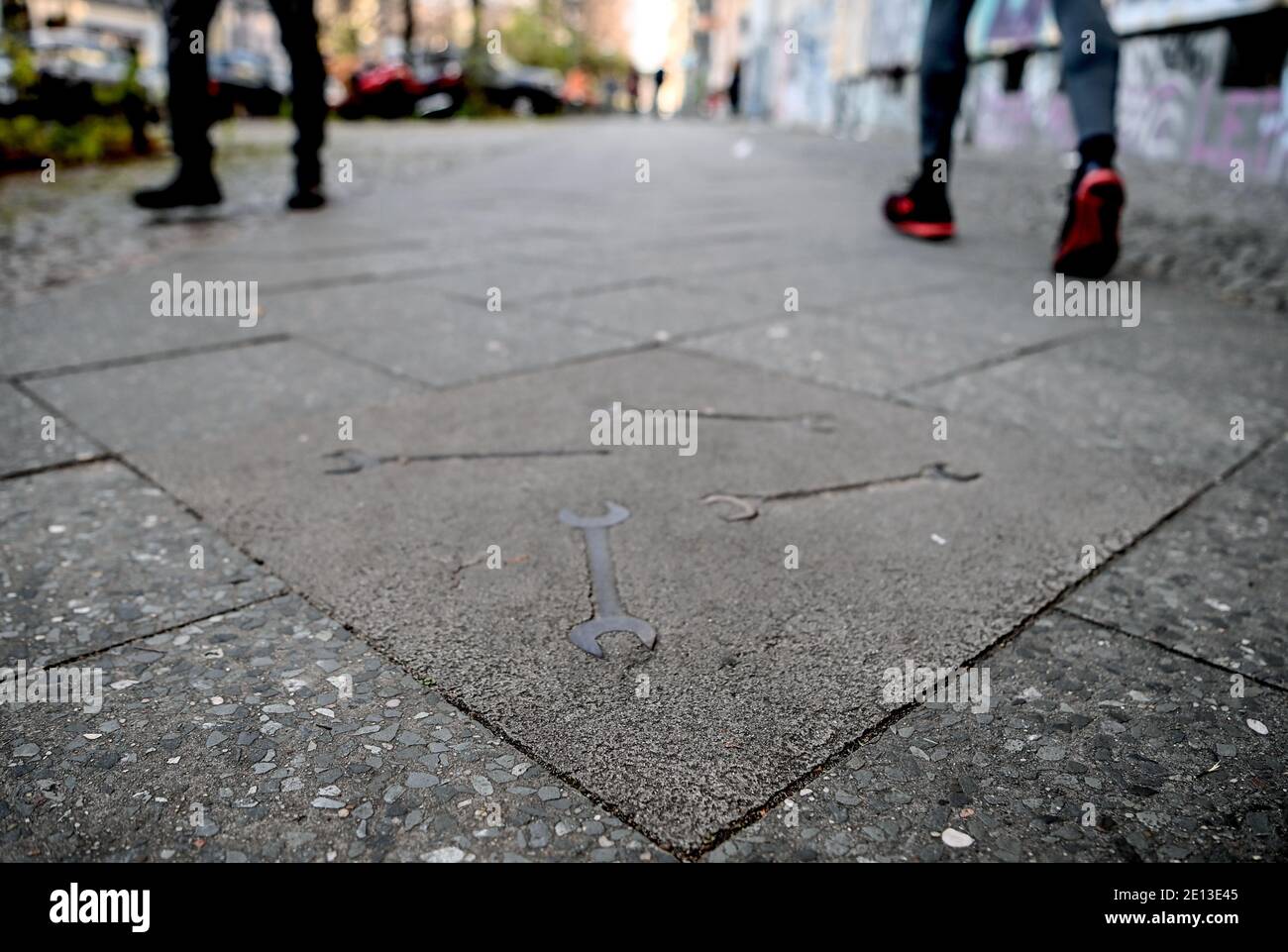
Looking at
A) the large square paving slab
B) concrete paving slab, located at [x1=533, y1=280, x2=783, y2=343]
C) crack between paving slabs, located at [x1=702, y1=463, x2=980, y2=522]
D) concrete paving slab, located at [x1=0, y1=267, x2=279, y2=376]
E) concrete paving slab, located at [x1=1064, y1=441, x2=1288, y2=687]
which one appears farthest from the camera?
concrete paving slab, located at [x1=533, y1=280, x2=783, y2=343]

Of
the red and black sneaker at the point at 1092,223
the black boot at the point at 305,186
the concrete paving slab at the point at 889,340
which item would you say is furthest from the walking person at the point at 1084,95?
the black boot at the point at 305,186

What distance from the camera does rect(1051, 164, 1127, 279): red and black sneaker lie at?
Result: 4012 mm

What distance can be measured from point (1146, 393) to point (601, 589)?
199 cm

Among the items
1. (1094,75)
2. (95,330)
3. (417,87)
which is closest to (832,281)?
(1094,75)

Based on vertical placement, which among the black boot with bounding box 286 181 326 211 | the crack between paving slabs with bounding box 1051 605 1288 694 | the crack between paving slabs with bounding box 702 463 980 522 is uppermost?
the black boot with bounding box 286 181 326 211

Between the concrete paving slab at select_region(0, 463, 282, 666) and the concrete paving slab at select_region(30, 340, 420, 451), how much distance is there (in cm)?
33

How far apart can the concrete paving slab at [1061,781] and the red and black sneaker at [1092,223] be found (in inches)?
117

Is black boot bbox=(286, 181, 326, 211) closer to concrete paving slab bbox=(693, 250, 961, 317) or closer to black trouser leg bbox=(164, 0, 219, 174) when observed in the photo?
black trouser leg bbox=(164, 0, 219, 174)

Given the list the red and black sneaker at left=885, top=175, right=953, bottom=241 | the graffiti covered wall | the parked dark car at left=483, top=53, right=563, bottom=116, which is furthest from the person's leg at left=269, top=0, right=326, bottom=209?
the parked dark car at left=483, top=53, right=563, bottom=116

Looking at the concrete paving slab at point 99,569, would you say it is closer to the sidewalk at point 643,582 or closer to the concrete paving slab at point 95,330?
the sidewalk at point 643,582

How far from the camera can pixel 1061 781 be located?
129 cm
